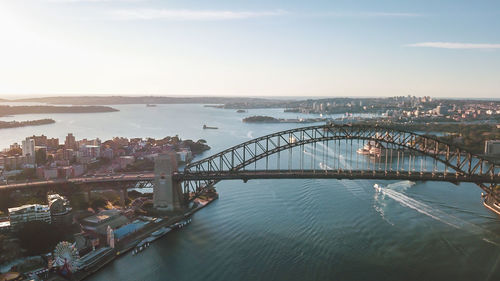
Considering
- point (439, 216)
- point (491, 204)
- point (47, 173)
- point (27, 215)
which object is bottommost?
point (439, 216)

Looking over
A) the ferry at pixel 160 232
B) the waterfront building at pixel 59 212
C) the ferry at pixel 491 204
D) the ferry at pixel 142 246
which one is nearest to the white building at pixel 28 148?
the waterfront building at pixel 59 212

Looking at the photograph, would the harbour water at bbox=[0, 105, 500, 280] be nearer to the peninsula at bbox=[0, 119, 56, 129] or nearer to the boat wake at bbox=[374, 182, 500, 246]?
the boat wake at bbox=[374, 182, 500, 246]

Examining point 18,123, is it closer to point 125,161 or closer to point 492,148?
point 125,161

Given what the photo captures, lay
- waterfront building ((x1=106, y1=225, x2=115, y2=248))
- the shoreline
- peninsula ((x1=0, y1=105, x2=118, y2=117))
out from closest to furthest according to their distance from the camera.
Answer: the shoreline, waterfront building ((x1=106, y1=225, x2=115, y2=248)), peninsula ((x1=0, y1=105, x2=118, y2=117))

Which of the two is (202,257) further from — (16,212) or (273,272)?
(16,212)

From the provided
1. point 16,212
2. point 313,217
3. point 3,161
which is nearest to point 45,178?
point 3,161

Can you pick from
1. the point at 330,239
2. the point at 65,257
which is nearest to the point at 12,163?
the point at 65,257

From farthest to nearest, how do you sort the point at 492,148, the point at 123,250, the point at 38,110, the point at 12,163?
the point at 38,110, the point at 492,148, the point at 12,163, the point at 123,250

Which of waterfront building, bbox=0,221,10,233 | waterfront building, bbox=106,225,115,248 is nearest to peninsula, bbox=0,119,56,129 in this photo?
waterfront building, bbox=0,221,10,233
